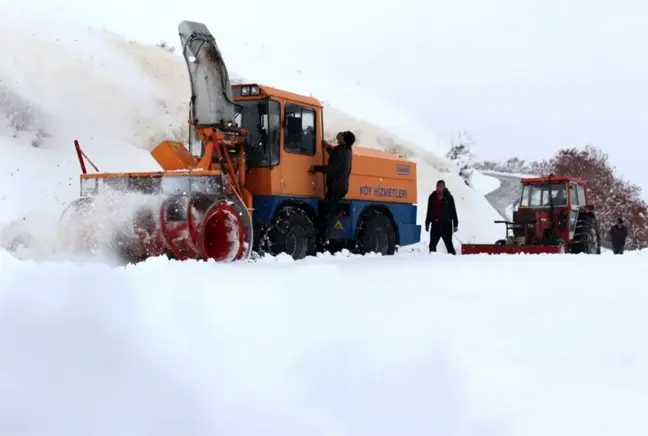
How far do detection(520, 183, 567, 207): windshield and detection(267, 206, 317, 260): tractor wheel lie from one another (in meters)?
8.23

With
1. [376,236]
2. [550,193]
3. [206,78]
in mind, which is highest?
[206,78]

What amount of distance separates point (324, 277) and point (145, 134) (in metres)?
17.9

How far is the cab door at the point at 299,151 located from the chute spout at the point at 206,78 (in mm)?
972

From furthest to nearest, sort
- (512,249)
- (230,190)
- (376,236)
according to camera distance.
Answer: (512,249), (376,236), (230,190)

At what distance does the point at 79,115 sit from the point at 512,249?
12495 mm

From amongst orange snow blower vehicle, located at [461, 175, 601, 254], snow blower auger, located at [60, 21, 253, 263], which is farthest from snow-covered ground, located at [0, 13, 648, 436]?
orange snow blower vehicle, located at [461, 175, 601, 254]

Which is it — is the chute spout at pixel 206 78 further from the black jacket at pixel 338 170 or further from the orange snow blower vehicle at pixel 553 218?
the orange snow blower vehicle at pixel 553 218

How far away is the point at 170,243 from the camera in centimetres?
1070

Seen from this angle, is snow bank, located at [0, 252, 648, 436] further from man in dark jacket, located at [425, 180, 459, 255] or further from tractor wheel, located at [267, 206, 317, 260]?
man in dark jacket, located at [425, 180, 459, 255]

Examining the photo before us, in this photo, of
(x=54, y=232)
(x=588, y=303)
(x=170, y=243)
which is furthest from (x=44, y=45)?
(x=588, y=303)

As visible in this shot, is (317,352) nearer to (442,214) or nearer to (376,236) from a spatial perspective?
(376,236)

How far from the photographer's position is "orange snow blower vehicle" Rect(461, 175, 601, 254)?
61.7 feet

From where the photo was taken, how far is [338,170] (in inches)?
508

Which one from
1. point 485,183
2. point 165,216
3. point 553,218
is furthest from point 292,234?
point 485,183
